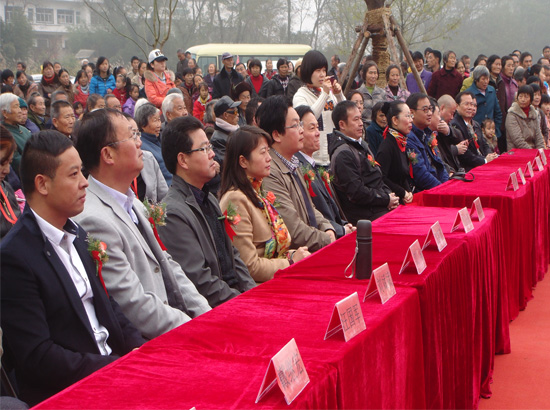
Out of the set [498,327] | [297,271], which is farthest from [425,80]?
[297,271]

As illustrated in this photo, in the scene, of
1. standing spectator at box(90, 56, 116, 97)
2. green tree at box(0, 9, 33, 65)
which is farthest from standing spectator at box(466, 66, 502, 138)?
green tree at box(0, 9, 33, 65)

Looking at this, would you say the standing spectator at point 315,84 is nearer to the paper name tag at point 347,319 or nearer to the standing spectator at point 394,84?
the standing spectator at point 394,84

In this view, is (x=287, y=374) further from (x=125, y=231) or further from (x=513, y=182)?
(x=513, y=182)

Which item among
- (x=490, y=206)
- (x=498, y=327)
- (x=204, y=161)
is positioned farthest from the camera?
(x=490, y=206)

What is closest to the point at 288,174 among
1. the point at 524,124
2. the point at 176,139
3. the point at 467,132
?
the point at 176,139

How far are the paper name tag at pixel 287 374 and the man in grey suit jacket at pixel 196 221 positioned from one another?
1.31 m

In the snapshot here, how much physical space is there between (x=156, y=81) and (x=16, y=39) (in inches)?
746

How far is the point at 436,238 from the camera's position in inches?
108

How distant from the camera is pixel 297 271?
8.50 feet

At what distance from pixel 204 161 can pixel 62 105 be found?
10.4 ft

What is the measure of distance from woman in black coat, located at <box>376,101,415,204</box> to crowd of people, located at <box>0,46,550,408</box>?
0.04 feet

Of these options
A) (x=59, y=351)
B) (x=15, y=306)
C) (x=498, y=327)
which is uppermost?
(x=15, y=306)

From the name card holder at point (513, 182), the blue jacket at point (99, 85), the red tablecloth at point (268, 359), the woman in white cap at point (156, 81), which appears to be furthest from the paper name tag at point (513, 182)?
the blue jacket at point (99, 85)

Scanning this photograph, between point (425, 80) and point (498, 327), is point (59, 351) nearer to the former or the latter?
point (498, 327)
